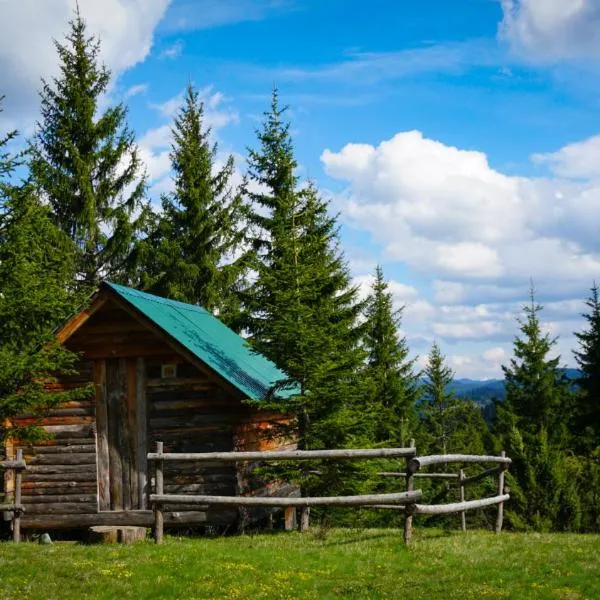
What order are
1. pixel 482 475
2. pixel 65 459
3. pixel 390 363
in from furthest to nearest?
pixel 390 363
pixel 65 459
pixel 482 475

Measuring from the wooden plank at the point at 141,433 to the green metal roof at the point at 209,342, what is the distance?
59.5 inches

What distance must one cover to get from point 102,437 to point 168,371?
262cm

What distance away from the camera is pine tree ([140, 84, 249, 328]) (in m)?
36.0

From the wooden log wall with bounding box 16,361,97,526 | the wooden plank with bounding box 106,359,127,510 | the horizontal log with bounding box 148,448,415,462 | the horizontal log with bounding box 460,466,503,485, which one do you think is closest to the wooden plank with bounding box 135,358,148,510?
the wooden plank with bounding box 106,359,127,510

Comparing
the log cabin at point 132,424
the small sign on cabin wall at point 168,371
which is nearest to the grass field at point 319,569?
the log cabin at point 132,424

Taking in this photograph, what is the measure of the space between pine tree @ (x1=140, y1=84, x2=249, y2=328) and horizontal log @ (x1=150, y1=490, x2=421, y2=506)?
20057mm

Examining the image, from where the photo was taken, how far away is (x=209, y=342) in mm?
21625

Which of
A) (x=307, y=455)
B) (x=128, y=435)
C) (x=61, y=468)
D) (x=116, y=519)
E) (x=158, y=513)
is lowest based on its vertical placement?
(x=116, y=519)

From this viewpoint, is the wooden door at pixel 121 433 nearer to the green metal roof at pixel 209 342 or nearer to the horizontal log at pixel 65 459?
the horizontal log at pixel 65 459

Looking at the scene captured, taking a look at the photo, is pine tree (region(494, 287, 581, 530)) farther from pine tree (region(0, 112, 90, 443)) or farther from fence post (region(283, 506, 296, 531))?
pine tree (region(0, 112, 90, 443))

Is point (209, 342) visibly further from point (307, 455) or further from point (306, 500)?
point (306, 500)

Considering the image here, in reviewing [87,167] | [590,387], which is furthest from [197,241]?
[590,387]

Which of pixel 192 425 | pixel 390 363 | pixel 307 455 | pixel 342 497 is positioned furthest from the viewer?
pixel 390 363

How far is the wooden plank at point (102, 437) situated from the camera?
2006 centimetres
